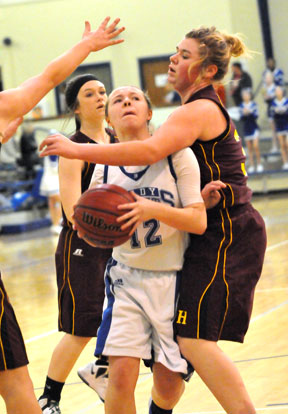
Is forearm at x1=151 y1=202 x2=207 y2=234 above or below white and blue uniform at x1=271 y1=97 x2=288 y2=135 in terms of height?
above

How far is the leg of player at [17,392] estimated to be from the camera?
288 centimetres

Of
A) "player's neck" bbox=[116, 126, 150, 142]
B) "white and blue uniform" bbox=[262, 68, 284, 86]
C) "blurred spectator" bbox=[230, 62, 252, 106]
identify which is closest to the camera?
"player's neck" bbox=[116, 126, 150, 142]

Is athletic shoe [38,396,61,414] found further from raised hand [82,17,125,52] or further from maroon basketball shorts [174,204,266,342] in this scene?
raised hand [82,17,125,52]

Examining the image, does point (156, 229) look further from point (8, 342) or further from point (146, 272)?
point (8, 342)

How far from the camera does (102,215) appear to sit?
2.84 metres

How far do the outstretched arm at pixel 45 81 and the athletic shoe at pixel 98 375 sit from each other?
4.83ft

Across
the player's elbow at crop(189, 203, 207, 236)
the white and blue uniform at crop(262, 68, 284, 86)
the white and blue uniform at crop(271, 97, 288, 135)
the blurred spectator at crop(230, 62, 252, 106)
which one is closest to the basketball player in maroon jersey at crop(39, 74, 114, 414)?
the player's elbow at crop(189, 203, 207, 236)

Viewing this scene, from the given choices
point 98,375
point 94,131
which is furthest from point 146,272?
point 94,131

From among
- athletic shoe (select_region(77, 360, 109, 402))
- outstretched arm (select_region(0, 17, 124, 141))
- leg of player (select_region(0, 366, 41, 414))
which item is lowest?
athletic shoe (select_region(77, 360, 109, 402))

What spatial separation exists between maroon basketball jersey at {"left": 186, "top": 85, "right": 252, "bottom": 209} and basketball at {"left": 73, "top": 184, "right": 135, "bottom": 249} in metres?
0.40

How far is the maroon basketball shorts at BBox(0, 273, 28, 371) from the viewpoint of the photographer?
9.48ft

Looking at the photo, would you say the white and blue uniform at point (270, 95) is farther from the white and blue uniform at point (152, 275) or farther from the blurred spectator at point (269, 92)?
the white and blue uniform at point (152, 275)

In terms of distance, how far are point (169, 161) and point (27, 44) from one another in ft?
54.2

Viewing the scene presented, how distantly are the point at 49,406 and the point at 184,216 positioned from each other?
1614 mm
